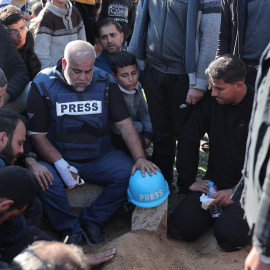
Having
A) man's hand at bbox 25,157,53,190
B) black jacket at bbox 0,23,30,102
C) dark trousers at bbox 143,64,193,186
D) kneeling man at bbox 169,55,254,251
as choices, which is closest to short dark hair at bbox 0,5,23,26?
black jacket at bbox 0,23,30,102

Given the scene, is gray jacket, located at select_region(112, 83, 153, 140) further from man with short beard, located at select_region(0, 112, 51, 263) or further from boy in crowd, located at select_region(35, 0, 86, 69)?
man with short beard, located at select_region(0, 112, 51, 263)

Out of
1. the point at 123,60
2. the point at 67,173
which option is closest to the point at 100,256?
the point at 67,173

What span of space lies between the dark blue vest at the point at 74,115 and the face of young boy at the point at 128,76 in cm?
47

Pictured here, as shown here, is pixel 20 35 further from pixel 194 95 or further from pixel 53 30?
pixel 194 95

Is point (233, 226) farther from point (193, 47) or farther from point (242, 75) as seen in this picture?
point (193, 47)

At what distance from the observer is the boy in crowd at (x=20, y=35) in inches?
185

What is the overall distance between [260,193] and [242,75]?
1.94 meters

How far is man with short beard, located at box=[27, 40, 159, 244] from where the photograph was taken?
3781mm

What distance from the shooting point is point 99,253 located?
3.35 metres

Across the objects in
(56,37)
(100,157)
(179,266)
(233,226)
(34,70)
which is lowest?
(179,266)

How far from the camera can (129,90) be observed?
14.5 ft

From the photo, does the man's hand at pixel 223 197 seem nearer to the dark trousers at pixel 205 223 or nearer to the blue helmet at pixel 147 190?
the dark trousers at pixel 205 223

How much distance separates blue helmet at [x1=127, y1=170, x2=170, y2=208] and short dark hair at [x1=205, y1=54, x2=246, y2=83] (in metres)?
0.99

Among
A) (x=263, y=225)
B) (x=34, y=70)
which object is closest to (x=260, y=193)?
(x=263, y=225)
